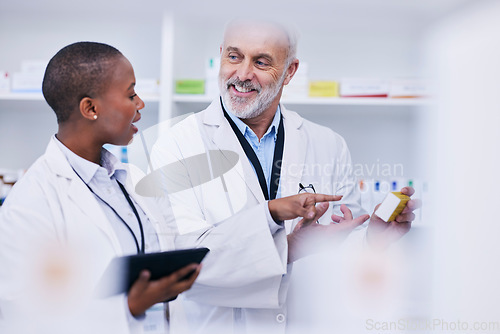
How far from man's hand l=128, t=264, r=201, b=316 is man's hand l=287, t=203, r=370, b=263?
273mm

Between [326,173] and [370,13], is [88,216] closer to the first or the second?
[326,173]

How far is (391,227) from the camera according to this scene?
4.07 ft

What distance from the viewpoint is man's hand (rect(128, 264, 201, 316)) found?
1049 millimetres

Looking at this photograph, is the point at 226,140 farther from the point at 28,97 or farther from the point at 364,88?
the point at 28,97

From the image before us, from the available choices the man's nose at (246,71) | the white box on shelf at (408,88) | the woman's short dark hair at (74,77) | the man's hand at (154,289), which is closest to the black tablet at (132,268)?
the man's hand at (154,289)

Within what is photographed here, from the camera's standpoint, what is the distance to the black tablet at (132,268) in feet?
3.41

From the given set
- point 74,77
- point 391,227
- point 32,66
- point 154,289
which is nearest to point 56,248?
point 154,289

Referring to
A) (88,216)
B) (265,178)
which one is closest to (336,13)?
(265,178)

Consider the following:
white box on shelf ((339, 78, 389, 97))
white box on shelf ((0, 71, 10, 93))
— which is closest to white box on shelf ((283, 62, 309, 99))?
white box on shelf ((339, 78, 389, 97))

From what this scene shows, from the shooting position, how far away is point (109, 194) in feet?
3.63

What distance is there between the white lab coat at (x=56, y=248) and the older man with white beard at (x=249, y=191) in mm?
186

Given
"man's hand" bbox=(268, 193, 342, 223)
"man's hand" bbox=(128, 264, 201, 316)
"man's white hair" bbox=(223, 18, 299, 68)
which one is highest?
"man's white hair" bbox=(223, 18, 299, 68)

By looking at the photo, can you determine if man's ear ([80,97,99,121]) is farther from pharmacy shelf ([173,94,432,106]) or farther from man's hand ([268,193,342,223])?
man's hand ([268,193,342,223])

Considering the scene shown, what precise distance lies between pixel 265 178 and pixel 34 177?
57 centimetres
